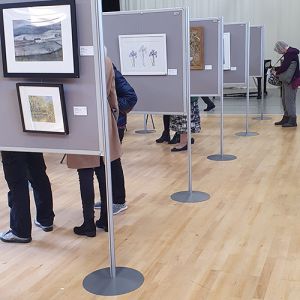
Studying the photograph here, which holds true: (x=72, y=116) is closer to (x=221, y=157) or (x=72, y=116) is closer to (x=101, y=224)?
(x=101, y=224)

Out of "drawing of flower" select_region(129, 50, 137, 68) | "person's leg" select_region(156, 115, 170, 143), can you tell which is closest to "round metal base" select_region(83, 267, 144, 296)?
"drawing of flower" select_region(129, 50, 137, 68)

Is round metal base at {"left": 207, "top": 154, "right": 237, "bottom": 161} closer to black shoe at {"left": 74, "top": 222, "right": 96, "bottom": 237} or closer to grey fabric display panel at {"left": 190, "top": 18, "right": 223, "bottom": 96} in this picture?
grey fabric display panel at {"left": 190, "top": 18, "right": 223, "bottom": 96}

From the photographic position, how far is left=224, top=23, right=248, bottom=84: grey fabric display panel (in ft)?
20.6

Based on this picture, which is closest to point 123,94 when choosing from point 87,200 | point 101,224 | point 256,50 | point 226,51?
point 87,200

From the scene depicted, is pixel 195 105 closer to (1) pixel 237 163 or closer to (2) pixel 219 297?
(1) pixel 237 163

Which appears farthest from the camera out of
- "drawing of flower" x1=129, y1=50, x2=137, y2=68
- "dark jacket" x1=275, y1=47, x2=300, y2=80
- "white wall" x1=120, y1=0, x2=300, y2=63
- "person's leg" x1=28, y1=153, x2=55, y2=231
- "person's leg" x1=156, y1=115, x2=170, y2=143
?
"white wall" x1=120, y1=0, x2=300, y2=63

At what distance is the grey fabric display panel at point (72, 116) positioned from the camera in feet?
7.52

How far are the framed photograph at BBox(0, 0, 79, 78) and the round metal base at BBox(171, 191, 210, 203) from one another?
1.84 meters

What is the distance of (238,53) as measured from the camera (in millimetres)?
6379

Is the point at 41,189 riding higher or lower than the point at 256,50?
lower

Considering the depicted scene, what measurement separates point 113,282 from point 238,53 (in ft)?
14.8

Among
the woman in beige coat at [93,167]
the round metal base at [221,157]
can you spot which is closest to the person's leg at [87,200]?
the woman in beige coat at [93,167]

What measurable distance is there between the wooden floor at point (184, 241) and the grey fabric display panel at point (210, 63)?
0.79 metres

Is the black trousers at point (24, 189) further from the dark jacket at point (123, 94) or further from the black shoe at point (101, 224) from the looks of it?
the dark jacket at point (123, 94)
